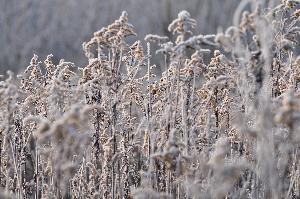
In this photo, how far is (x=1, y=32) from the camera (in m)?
13.8

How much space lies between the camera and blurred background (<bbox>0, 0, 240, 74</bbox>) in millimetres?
13523

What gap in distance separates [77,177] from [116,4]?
11.0 metres

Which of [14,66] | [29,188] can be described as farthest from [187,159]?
[14,66]

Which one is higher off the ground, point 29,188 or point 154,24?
point 154,24

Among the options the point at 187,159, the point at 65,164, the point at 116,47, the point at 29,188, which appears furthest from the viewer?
the point at 29,188

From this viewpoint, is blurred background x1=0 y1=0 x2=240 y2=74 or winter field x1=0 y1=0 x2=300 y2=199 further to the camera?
blurred background x1=0 y1=0 x2=240 y2=74

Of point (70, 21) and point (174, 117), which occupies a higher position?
point (70, 21)

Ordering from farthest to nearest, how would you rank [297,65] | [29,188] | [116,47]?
[29,188], [297,65], [116,47]

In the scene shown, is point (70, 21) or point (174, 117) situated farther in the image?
point (70, 21)

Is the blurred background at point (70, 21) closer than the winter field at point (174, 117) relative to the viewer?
No

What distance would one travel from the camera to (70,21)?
1400cm

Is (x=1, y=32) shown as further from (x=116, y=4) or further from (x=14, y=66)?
(x=116, y=4)

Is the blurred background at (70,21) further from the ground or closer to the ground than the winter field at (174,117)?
further from the ground

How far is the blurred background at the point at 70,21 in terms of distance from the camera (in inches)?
532
